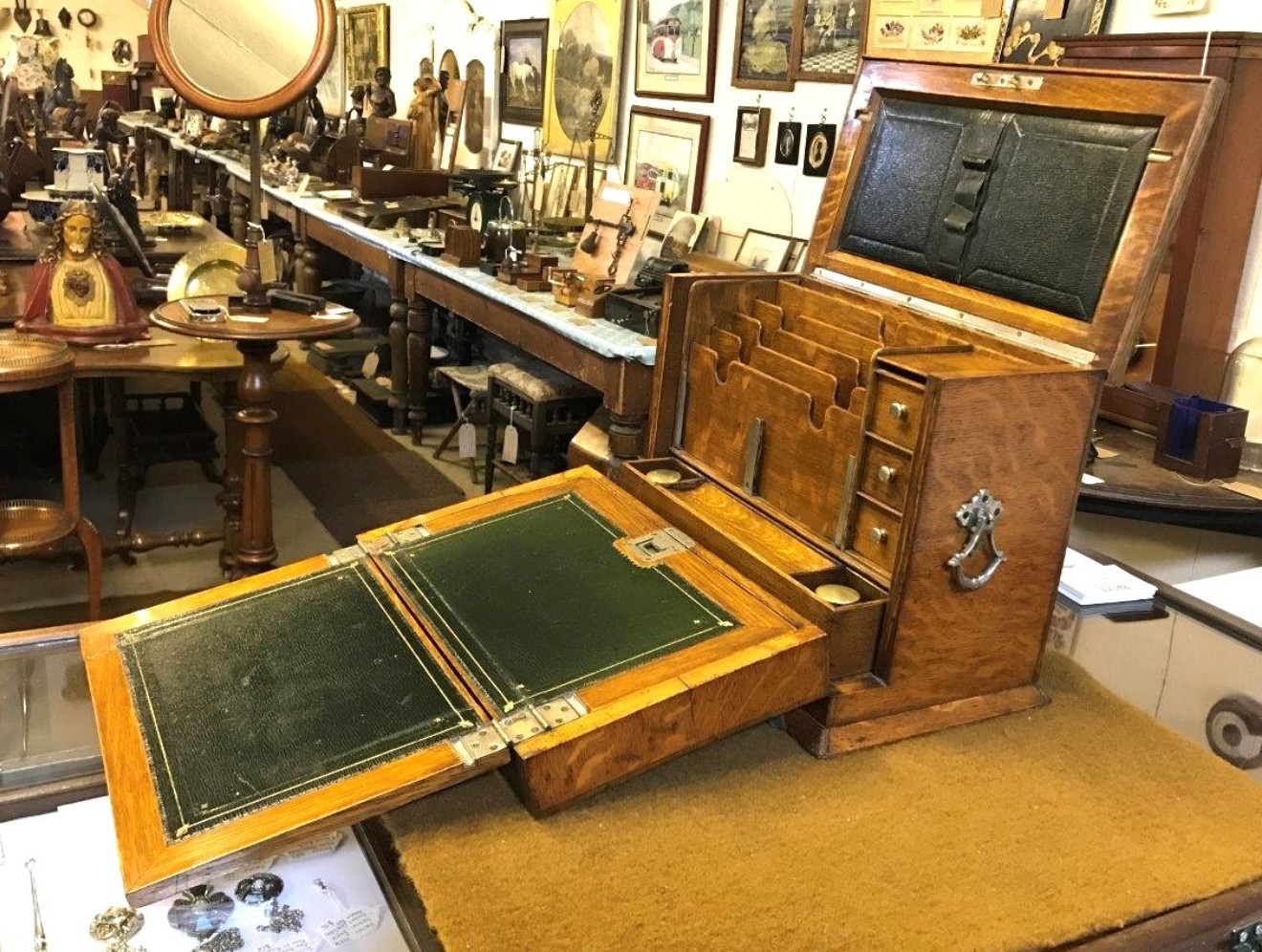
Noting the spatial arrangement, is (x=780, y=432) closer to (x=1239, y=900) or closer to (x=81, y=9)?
(x=1239, y=900)

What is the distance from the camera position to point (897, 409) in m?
1.52

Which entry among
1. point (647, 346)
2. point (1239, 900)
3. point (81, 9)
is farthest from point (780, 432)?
point (81, 9)

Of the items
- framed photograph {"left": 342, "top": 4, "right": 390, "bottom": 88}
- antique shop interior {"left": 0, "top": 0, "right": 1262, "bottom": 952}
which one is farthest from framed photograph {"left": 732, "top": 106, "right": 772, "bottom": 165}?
framed photograph {"left": 342, "top": 4, "right": 390, "bottom": 88}

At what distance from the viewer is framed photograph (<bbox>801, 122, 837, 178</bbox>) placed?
13.3 feet

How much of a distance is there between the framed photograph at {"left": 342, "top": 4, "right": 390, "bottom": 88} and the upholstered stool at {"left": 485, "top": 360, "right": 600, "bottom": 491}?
4.40 metres

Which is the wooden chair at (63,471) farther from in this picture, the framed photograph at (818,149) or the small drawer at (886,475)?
the framed photograph at (818,149)

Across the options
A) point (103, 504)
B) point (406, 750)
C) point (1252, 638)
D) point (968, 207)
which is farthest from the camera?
point (103, 504)

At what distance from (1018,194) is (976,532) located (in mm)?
553

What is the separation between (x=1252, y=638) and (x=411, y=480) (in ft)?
12.9

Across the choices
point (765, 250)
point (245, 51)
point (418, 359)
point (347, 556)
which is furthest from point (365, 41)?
point (347, 556)

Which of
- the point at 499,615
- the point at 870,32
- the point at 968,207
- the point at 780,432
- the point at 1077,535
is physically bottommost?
the point at 1077,535

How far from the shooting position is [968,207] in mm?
1790

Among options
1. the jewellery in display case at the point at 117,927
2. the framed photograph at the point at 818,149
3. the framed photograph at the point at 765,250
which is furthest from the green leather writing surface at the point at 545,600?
the framed photograph at the point at 818,149

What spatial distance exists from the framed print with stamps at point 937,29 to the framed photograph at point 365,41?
5.45m
